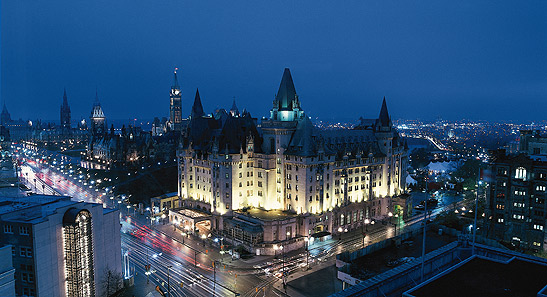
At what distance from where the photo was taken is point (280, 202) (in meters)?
86.3

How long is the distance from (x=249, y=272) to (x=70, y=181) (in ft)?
344

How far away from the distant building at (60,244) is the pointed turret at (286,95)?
44204mm

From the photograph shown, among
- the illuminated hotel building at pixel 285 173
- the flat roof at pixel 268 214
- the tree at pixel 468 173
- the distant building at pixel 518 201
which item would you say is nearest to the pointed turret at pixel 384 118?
the illuminated hotel building at pixel 285 173

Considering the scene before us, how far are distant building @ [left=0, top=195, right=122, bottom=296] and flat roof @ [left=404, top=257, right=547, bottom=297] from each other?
42.7 meters

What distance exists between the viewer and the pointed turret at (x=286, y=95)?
3500 inches

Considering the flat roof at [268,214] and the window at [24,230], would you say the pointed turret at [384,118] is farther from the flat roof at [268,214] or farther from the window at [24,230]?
the window at [24,230]

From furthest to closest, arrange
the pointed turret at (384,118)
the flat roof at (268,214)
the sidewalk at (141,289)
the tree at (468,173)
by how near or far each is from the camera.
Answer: the tree at (468,173)
the pointed turret at (384,118)
the flat roof at (268,214)
the sidewalk at (141,289)

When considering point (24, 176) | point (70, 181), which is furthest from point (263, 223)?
point (24, 176)

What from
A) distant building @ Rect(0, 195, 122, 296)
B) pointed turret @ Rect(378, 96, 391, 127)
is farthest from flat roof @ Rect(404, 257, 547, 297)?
pointed turret @ Rect(378, 96, 391, 127)

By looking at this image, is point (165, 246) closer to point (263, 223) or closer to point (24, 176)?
point (263, 223)

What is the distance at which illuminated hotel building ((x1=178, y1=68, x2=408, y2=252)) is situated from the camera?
81.5 m

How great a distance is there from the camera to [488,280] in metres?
26.8

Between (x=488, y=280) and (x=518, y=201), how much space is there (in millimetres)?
61429

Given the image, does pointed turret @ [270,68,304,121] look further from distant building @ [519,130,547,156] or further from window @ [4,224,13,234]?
window @ [4,224,13,234]
